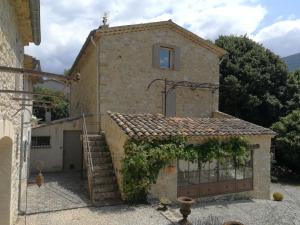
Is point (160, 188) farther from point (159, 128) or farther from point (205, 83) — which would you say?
point (205, 83)

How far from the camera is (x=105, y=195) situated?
40.5ft

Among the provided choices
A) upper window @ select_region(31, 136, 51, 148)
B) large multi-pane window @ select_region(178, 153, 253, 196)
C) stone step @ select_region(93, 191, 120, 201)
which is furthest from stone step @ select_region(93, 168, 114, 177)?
upper window @ select_region(31, 136, 51, 148)

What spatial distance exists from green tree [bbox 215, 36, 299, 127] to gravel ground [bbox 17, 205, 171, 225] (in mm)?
17778

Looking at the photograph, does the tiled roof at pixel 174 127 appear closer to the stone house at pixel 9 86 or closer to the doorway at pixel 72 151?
the doorway at pixel 72 151

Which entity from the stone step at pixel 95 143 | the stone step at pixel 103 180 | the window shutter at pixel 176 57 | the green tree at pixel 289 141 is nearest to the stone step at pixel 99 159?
the stone step at pixel 95 143

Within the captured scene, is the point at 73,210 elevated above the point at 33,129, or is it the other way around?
the point at 33,129

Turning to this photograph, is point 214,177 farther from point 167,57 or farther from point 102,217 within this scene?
point 167,57

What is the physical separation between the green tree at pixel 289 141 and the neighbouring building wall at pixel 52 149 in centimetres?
1499

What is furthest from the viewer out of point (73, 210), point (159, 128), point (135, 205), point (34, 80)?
point (34, 80)

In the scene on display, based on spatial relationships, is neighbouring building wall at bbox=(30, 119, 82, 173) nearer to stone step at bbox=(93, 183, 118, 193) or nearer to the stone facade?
the stone facade

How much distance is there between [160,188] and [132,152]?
2016 mm

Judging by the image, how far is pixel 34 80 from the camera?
17141 millimetres

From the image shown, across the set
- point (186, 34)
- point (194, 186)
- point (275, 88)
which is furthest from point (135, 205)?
point (275, 88)

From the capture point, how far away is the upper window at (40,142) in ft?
59.5
